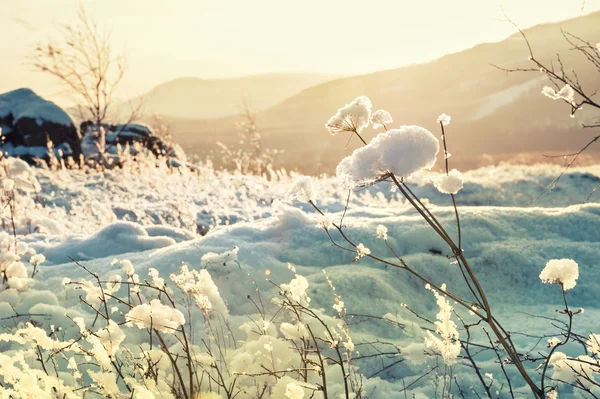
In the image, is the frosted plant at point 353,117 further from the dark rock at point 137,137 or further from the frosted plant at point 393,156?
the dark rock at point 137,137

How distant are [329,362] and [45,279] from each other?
2242mm

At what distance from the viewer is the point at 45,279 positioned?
3.42 metres

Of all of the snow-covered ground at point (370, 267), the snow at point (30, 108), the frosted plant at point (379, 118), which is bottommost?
the snow-covered ground at point (370, 267)

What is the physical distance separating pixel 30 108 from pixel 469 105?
154 feet

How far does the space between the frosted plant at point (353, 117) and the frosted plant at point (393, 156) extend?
0.38ft

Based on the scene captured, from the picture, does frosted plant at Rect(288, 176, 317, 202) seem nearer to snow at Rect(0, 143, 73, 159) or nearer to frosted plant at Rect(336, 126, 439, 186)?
frosted plant at Rect(336, 126, 439, 186)

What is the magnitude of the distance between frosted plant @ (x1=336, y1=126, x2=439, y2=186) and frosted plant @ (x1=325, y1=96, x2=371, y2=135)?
0.38 feet

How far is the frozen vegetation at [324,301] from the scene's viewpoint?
1.33 m

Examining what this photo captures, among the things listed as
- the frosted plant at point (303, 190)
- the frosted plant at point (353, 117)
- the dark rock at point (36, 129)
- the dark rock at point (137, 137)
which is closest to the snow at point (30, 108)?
the dark rock at point (36, 129)

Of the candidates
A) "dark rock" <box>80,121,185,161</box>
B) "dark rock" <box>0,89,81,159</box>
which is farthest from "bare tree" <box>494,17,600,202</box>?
"dark rock" <box>80,121,185,161</box>

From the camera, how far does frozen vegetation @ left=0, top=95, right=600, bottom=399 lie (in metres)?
1.33

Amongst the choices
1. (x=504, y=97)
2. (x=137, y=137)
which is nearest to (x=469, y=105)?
(x=504, y=97)

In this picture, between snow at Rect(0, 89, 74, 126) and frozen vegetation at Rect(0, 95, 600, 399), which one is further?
snow at Rect(0, 89, 74, 126)

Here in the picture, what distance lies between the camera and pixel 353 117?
47.1 inches
